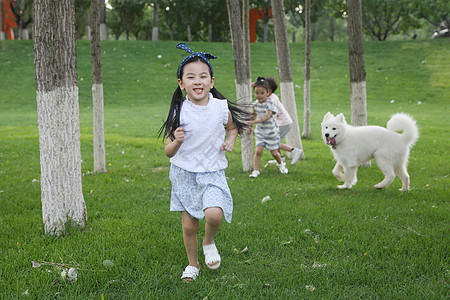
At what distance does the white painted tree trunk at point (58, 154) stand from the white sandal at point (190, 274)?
5.67 feet

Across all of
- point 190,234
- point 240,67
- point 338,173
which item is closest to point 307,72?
point 240,67

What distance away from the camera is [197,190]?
11.9ft

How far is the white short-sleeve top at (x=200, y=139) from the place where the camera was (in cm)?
357

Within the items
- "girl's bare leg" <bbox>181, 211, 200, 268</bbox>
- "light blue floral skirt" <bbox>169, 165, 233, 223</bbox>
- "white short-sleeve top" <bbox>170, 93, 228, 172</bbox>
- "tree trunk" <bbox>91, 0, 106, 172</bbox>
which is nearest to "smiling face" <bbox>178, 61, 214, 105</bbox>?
"white short-sleeve top" <bbox>170, 93, 228, 172</bbox>

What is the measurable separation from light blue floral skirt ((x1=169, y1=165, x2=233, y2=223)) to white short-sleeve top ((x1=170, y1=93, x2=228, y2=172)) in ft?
0.23

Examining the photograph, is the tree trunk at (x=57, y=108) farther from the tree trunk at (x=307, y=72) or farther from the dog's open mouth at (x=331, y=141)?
the tree trunk at (x=307, y=72)

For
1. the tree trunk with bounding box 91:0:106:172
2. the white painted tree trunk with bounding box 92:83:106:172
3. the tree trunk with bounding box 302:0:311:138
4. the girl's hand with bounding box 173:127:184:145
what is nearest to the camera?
the girl's hand with bounding box 173:127:184:145

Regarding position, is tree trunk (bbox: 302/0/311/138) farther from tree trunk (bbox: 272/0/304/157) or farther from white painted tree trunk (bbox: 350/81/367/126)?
white painted tree trunk (bbox: 350/81/367/126)

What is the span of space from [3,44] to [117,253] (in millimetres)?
31979

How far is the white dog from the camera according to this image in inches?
255

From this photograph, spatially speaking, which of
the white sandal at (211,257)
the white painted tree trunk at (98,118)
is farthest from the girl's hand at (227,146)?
the white painted tree trunk at (98,118)

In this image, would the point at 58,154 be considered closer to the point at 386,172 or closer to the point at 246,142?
the point at 246,142

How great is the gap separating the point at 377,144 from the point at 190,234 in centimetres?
403

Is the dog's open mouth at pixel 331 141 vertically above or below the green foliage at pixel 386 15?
below
